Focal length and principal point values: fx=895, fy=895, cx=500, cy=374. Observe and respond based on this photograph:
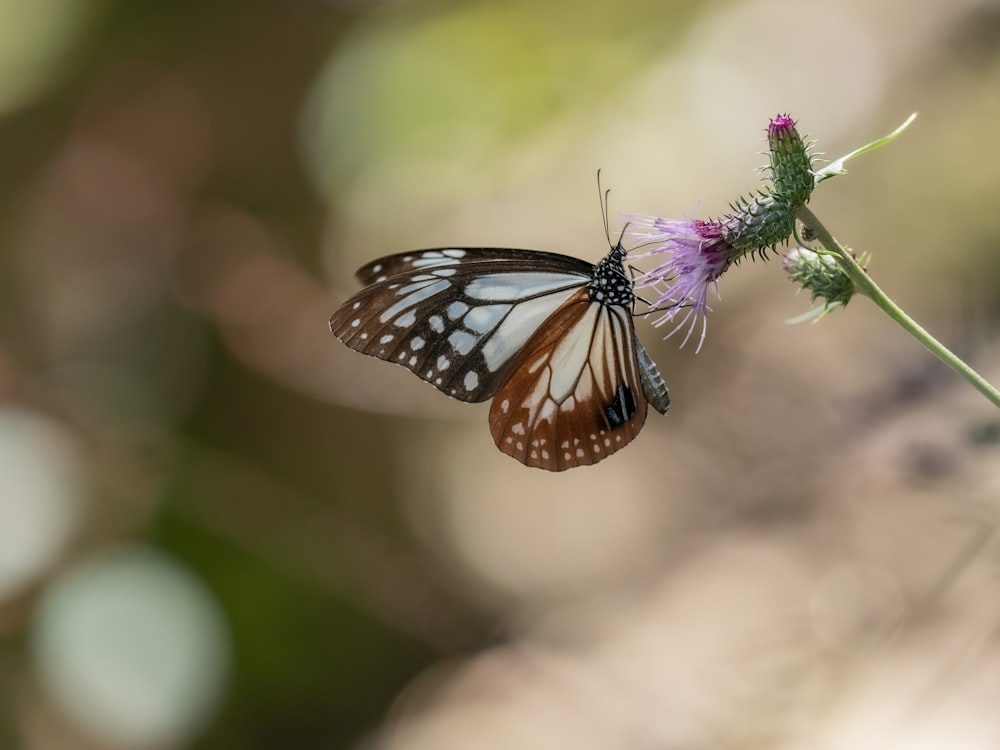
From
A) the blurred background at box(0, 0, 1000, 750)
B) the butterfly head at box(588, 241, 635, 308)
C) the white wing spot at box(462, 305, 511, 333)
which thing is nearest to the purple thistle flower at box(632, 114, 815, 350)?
the butterfly head at box(588, 241, 635, 308)

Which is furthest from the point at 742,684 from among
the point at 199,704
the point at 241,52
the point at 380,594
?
the point at 241,52

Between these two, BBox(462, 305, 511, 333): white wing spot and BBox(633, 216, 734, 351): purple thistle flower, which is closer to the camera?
BBox(633, 216, 734, 351): purple thistle flower

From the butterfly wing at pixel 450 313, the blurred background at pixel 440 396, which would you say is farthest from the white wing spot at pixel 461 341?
the blurred background at pixel 440 396

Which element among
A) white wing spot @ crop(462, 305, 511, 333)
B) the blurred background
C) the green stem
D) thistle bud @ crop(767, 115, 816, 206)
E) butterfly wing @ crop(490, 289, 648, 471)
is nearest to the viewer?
the green stem

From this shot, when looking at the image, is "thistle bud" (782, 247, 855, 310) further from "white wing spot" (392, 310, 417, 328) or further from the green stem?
"white wing spot" (392, 310, 417, 328)

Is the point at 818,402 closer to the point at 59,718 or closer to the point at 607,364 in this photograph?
the point at 607,364
